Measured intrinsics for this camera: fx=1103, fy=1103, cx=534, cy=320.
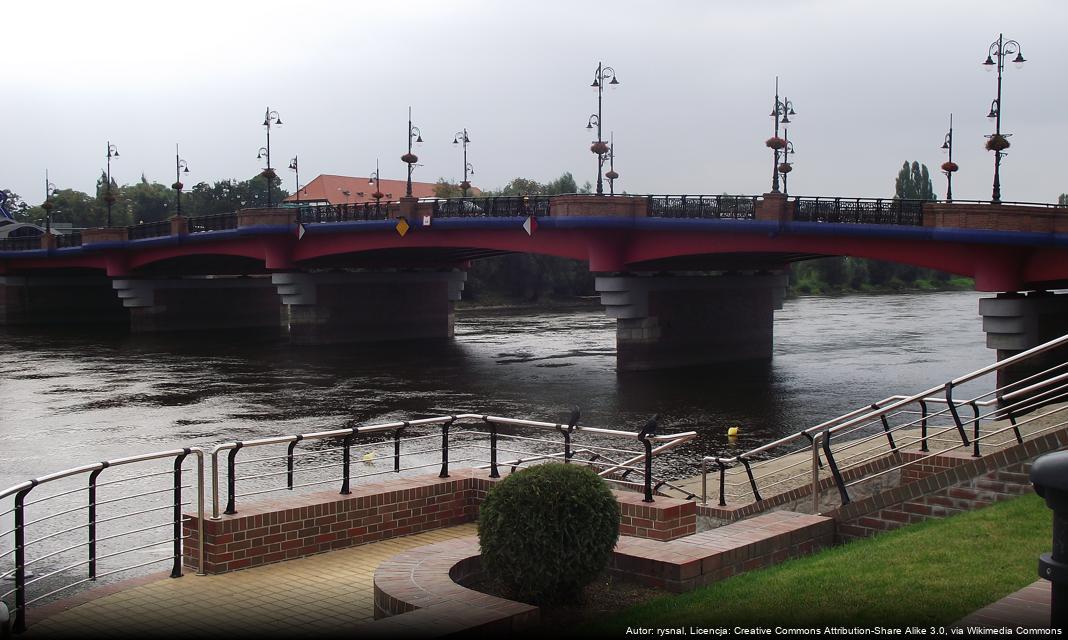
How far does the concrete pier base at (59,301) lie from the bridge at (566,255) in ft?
0.47

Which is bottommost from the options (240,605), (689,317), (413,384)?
(413,384)

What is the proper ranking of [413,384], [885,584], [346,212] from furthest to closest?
[346,212], [413,384], [885,584]

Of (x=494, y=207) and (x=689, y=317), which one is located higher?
(x=494, y=207)

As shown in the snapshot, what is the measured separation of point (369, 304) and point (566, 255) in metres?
18.2

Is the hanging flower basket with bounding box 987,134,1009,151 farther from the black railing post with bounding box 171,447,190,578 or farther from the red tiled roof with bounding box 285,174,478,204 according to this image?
the red tiled roof with bounding box 285,174,478,204

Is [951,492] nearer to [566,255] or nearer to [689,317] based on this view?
[566,255]

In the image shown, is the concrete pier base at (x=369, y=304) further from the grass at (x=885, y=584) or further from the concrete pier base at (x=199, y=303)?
the grass at (x=885, y=584)

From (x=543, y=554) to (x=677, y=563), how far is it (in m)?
1.20

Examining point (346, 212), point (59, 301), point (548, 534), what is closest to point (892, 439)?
point (548, 534)

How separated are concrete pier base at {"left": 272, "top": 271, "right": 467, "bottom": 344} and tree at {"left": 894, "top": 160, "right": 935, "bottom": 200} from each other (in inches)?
2945

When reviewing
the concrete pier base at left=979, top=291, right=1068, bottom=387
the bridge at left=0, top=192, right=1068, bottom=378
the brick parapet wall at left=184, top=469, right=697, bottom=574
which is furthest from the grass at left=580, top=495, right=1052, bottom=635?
the bridge at left=0, top=192, right=1068, bottom=378

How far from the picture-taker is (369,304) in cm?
6088

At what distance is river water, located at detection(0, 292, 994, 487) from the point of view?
29.6m

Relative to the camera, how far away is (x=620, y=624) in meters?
7.87
